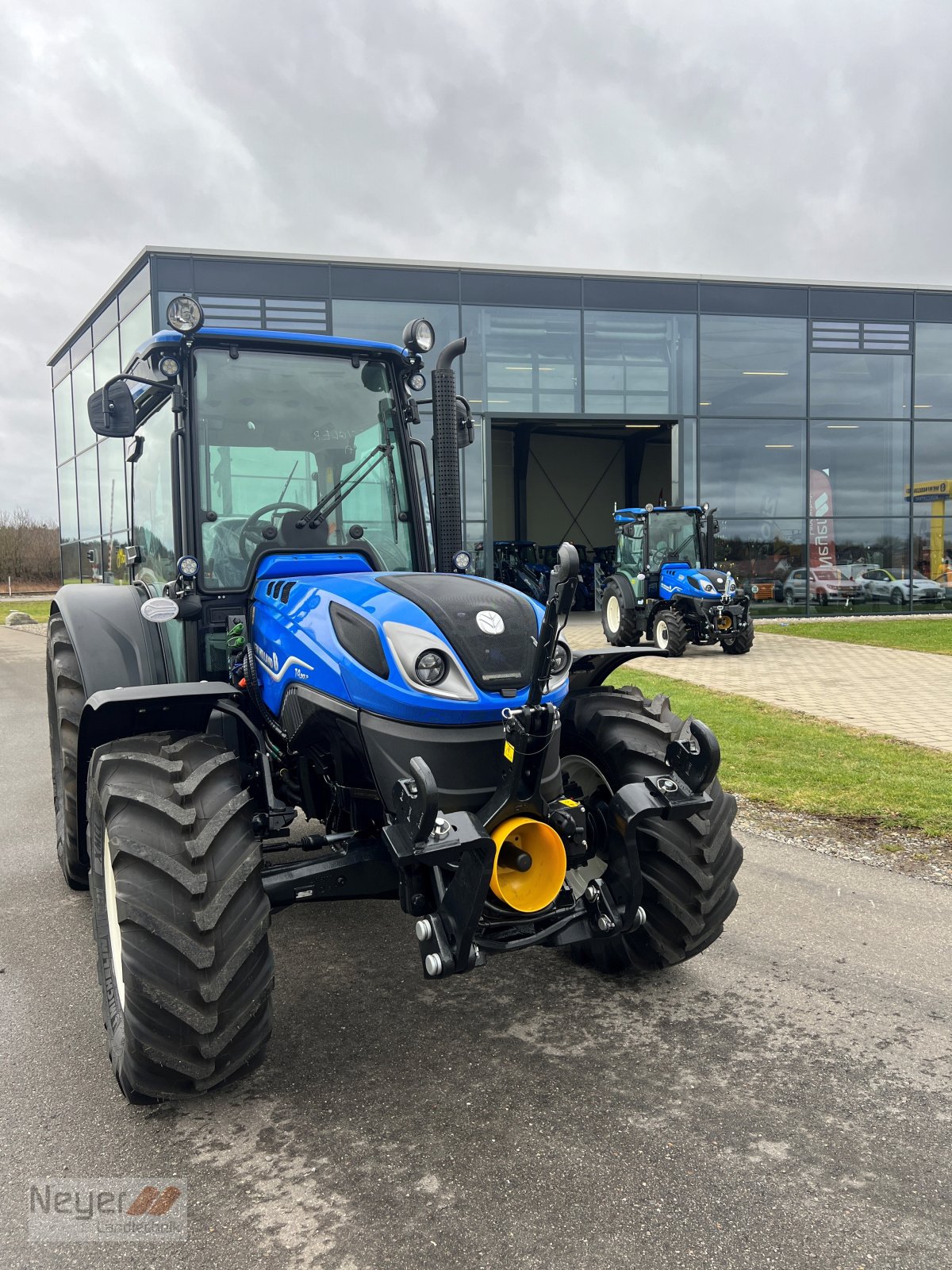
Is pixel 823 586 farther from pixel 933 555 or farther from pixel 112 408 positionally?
pixel 112 408

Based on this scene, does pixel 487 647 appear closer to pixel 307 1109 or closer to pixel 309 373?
pixel 307 1109

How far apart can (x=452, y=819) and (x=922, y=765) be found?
17.9 feet

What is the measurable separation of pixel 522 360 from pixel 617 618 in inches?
295

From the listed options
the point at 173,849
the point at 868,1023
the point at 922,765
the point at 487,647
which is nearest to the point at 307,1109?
the point at 173,849

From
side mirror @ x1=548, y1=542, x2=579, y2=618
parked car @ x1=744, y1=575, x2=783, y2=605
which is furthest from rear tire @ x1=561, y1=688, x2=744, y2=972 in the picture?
parked car @ x1=744, y1=575, x2=783, y2=605

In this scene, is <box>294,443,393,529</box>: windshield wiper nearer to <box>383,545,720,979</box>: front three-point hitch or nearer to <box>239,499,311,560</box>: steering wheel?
<box>239,499,311,560</box>: steering wheel

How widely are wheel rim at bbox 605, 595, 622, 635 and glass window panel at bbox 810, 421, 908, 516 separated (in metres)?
8.03

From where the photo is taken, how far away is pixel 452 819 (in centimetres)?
264

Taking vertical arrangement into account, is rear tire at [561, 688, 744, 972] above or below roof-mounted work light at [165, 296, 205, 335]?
below

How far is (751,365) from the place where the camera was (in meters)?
21.4

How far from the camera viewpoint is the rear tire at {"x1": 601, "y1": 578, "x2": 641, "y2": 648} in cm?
1576

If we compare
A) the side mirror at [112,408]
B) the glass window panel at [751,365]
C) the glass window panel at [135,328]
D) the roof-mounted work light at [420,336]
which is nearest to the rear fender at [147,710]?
the side mirror at [112,408]

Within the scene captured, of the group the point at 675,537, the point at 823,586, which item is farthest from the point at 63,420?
the point at 823,586

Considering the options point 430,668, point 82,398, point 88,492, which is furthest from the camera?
point 88,492
